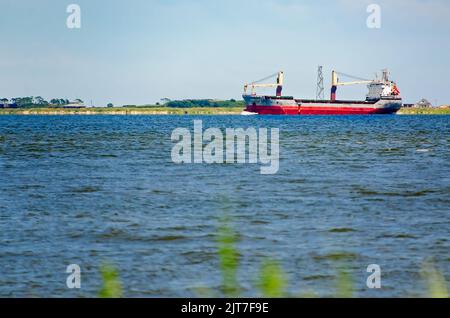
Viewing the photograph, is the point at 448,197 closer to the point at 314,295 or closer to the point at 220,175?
the point at 220,175

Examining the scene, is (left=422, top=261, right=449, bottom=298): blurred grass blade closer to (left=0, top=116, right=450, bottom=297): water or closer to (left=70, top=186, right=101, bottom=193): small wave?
(left=0, top=116, right=450, bottom=297): water

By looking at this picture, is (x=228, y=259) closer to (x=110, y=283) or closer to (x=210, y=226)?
(x=110, y=283)

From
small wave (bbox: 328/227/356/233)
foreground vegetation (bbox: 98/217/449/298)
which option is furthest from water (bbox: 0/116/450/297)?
foreground vegetation (bbox: 98/217/449/298)

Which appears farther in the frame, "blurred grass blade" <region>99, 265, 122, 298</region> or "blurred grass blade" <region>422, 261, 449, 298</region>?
"blurred grass blade" <region>422, 261, 449, 298</region>

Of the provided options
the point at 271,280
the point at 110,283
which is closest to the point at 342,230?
the point at 271,280

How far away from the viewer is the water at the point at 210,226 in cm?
1352

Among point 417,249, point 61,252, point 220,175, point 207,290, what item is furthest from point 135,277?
point 220,175

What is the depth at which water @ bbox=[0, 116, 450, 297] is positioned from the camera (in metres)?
13.5

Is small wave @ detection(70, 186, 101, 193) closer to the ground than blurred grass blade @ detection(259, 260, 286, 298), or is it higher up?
closer to the ground

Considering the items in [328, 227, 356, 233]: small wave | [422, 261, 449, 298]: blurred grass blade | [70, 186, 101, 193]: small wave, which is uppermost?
[328, 227, 356, 233]: small wave

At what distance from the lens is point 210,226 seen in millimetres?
18734

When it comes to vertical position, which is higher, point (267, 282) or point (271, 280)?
point (271, 280)

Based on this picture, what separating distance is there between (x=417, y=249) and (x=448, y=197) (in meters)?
9.32

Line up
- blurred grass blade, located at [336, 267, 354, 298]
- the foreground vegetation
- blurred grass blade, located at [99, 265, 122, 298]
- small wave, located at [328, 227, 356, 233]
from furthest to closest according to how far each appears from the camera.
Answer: small wave, located at [328, 227, 356, 233], blurred grass blade, located at [336, 267, 354, 298], the foreground vegetation, blurred grass blade, located at [99, 265, 122, 298]
